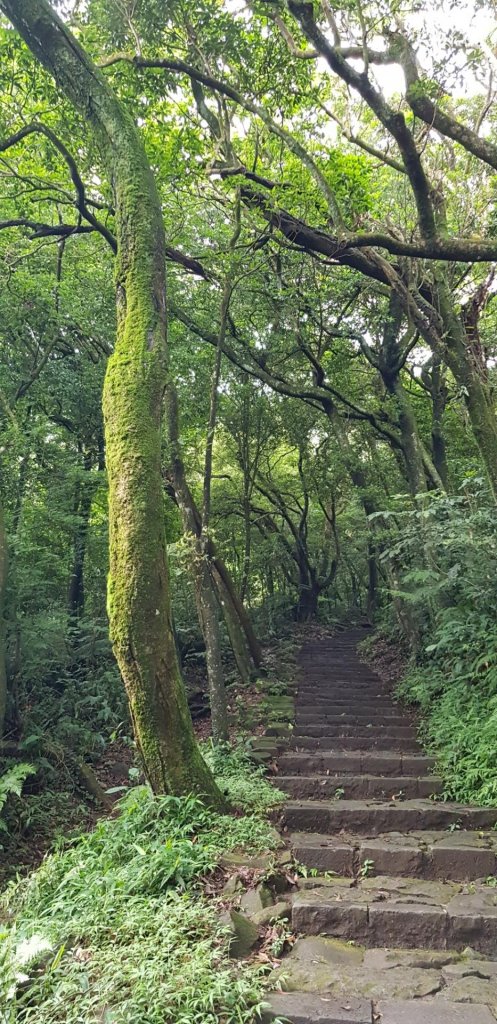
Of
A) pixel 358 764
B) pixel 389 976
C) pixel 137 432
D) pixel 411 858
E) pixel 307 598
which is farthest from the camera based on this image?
pixel 307 598

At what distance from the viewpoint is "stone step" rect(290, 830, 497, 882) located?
4141 millimetres

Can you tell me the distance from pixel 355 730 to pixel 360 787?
62.8 inches

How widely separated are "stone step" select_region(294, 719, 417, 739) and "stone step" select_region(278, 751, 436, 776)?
2.75ft

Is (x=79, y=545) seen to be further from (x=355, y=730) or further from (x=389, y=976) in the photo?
(x=389, y=976)

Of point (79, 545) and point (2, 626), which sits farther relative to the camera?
point (79, 545)

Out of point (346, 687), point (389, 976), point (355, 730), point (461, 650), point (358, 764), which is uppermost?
point (461, 650)

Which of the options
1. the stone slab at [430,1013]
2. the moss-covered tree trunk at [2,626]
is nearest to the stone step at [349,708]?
the moss-covered tree trunk at [2,626]

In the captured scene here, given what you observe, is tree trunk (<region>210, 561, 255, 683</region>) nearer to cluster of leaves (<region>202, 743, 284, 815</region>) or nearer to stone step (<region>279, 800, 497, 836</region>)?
cluster of leaves (<region>202, 743, 284, 815</region>)

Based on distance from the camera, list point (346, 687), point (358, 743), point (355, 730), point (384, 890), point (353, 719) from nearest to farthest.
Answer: point (384, 890) < point (358, 743) < point (355, 730) < point (353, 719) < point (346, 687)

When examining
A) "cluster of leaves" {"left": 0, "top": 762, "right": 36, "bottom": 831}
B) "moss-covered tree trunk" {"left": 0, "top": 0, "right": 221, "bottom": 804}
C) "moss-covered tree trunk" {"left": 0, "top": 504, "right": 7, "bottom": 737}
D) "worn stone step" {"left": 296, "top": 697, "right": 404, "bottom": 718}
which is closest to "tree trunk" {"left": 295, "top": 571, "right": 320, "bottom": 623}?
"worn stone step" {"left": 296, "top": 697, "right": 404, "bottom": 718}

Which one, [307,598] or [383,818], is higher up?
[307,598]

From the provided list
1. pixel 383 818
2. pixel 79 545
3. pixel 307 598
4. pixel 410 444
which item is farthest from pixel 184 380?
pixel 307 598

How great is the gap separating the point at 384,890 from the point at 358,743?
2976 millimetres

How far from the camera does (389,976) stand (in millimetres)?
3016
